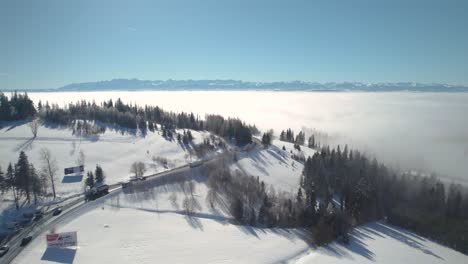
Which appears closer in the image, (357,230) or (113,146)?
(357,230)

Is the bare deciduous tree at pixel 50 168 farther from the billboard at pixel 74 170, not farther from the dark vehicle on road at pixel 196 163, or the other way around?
the dark vehicle on road at pixel 196 163

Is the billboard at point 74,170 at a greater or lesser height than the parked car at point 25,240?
greater

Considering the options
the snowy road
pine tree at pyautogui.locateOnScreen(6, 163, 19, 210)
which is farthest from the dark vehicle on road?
pine tree at pyautogui.locateOnScreen(6, 163, 19, 210)

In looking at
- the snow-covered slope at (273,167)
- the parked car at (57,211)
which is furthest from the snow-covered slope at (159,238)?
the snow-covered slope at (273,167)

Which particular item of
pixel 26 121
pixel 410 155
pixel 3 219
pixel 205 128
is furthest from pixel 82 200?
pixel 410 155

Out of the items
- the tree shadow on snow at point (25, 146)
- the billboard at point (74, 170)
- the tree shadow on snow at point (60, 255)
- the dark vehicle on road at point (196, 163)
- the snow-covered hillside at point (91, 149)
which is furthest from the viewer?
the tree shadow on snow at point (25, 146)

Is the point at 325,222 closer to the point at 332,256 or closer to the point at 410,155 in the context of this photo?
the point at 332,256

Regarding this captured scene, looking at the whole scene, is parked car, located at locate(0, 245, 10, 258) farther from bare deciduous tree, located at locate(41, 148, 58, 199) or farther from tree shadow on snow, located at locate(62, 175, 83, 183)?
tree shadow on snow, located at locate(62, 175, 83, 183)
